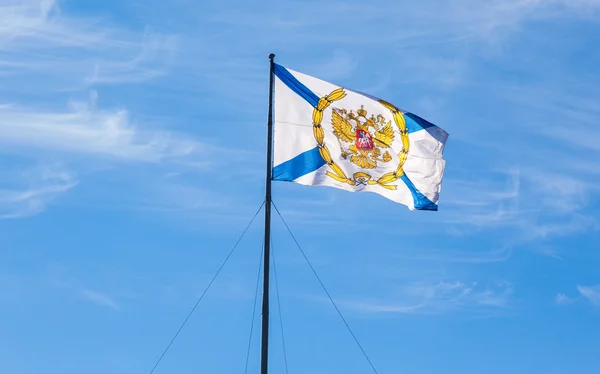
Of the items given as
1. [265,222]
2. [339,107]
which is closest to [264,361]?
[265,222]

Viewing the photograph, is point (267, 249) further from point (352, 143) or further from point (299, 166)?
point (352, 143)

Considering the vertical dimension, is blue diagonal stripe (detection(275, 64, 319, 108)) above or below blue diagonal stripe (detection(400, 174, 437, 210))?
above

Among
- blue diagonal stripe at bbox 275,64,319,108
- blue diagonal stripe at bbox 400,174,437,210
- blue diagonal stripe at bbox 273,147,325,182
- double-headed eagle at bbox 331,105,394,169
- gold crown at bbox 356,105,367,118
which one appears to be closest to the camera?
blue diagonal stripe at bbox 273,147,325,182

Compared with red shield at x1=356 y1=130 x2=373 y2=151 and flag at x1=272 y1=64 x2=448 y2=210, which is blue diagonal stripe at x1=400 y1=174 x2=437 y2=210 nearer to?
flag at x1=272 y1=64 x2=448 y2=210

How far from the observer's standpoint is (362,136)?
42.4m

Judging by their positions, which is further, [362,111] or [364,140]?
[362,111]

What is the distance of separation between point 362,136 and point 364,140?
0.63 ft

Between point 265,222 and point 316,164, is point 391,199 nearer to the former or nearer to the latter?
point 316,164

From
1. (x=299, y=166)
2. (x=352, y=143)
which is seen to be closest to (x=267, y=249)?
(x=299, y=166)

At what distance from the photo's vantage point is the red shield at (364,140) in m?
42.2

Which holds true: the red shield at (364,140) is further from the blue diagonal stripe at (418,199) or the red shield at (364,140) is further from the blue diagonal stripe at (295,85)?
the blue diagonal stripe at (295,85)

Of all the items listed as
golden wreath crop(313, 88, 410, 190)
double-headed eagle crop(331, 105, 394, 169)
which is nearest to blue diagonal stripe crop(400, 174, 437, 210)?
golden wreath crop(313, 88, 410, 190)

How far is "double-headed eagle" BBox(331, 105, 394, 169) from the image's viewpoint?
1646 inches

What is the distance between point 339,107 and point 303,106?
1.88 metres
